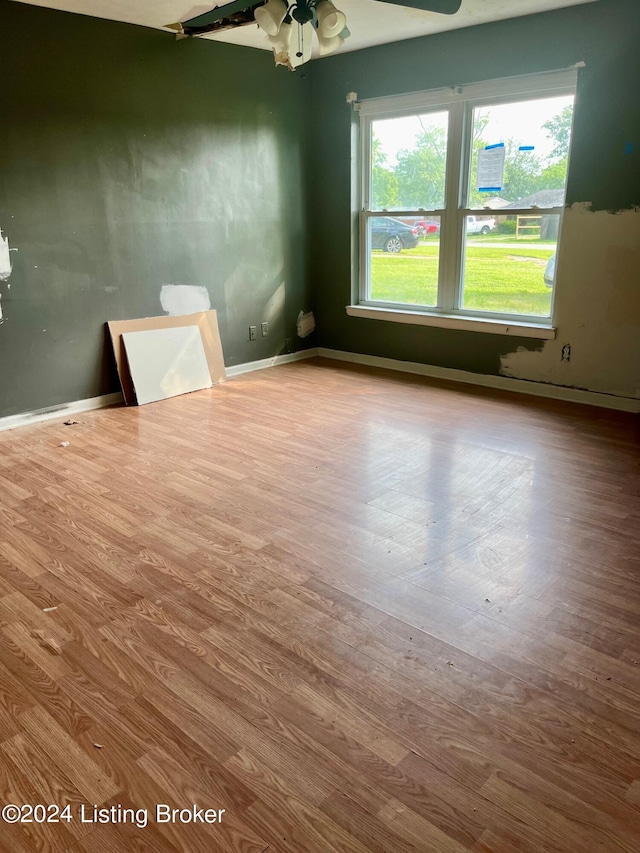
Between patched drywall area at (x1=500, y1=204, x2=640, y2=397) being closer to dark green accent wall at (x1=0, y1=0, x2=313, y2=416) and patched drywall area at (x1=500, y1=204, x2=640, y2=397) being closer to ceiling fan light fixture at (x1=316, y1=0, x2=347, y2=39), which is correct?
ceiling fan light fixture at (x1=316, y1=0, x2=347, y2=39)

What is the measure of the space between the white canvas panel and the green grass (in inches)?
69.2

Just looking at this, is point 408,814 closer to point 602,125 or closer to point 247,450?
point 247,450

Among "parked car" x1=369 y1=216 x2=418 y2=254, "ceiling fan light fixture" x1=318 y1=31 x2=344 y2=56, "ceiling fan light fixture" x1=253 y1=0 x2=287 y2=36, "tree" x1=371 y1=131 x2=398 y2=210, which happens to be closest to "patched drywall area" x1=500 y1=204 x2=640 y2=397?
"parked car" x1=369 y1=216 x2=418 y2=254

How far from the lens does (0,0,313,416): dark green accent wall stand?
3967mm

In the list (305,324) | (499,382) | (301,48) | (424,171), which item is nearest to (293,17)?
(301,48)

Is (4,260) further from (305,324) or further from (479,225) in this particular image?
(479,225)

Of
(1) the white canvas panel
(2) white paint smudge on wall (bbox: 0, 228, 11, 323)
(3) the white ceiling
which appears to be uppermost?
(3) the white ceiling

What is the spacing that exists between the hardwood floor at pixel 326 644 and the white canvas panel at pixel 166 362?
1036 millimetres

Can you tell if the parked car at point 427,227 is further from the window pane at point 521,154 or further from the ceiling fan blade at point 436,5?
the ceiling fan blade at point 436,5

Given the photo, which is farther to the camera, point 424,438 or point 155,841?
point 424,438

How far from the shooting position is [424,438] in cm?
387

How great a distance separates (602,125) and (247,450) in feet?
10.1

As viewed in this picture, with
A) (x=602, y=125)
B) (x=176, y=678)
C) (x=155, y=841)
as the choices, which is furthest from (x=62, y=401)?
(x=602, y=125)

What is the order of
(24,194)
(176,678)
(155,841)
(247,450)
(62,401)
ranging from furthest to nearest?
(62,401)
(24,194)
(247,450)
(176,678)
(155,841)
